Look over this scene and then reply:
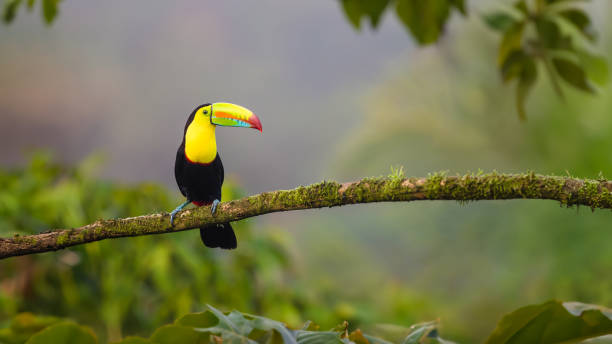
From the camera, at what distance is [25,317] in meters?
1.32

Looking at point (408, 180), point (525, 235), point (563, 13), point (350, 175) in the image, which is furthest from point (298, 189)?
point (525, 235)

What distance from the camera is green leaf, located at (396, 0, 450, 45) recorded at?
1.88 m

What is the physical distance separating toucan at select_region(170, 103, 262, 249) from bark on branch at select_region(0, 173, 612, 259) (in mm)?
107

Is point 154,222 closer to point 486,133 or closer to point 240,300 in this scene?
point 240,300

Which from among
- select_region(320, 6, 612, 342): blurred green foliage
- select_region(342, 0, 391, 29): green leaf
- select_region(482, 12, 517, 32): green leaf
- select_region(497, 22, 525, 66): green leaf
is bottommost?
select_region(320, 6, 612, 342): blurred green foliage

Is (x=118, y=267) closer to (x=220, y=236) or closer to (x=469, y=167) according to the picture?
(x=220, y=236)

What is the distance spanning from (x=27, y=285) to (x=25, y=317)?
2.67 m

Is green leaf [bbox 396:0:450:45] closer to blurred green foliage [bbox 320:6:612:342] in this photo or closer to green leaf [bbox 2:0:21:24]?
green leaf [bbox 2:0:21:24]

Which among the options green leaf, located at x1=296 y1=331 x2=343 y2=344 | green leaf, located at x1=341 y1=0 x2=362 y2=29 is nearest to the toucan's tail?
green leaf, located at x1=296 y1=331 x2=343 y2=344

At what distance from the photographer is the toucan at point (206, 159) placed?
1.09 m

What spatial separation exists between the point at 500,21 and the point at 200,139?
144cm

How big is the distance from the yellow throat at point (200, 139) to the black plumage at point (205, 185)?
0.07 feet

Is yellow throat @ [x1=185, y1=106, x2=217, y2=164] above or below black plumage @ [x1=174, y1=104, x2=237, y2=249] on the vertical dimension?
above

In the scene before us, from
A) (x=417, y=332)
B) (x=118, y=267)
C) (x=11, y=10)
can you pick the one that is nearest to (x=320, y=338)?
(x=417, y=332)
